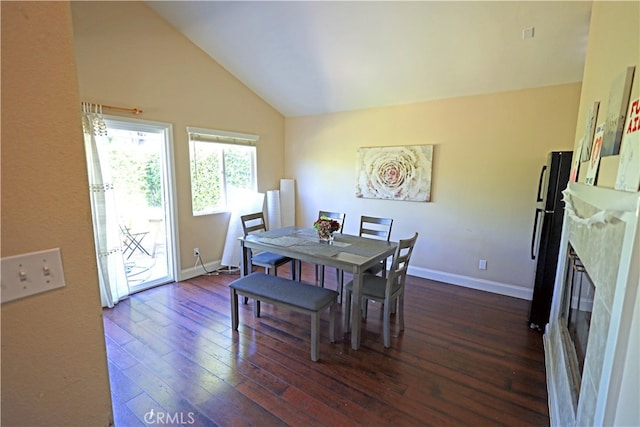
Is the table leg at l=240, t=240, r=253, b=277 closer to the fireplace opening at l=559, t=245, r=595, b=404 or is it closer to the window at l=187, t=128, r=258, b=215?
the window at l=187, t=128, r=258, b=215

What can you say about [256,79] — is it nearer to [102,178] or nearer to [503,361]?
[102,178]

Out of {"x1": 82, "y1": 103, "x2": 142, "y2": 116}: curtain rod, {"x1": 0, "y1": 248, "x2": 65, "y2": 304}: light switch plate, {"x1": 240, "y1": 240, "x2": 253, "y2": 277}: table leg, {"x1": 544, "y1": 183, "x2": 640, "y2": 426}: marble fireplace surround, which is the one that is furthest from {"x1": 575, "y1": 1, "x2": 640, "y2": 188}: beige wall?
{"x1": 82, "y1": 103, "x2": 142, "y2": 116}: curtain rod

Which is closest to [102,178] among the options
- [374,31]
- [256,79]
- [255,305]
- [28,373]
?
[255,305]

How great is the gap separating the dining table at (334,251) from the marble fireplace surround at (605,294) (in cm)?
137

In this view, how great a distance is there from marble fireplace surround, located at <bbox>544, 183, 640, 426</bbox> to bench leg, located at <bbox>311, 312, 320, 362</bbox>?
1.51 metres

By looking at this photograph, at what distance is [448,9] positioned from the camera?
2691 millimetres

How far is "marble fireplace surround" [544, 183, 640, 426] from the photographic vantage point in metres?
0.89

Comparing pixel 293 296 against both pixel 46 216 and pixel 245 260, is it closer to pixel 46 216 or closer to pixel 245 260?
pixel 245 260

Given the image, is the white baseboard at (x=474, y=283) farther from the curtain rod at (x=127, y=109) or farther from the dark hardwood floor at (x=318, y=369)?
the curtain rod at (x=127, y=109)

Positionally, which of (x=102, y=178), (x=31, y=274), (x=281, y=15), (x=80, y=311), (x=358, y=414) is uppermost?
(x=281, y=15)

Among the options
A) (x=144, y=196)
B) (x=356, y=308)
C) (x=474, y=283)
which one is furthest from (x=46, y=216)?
(x=474, y=283)

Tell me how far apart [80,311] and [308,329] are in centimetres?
216

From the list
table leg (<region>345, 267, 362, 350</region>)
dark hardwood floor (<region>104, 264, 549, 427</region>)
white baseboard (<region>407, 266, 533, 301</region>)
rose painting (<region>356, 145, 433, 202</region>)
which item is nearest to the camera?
dark hardwood floor (<region>104, 264, 549, 427</region>)

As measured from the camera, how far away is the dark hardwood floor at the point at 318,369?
6.25ft
